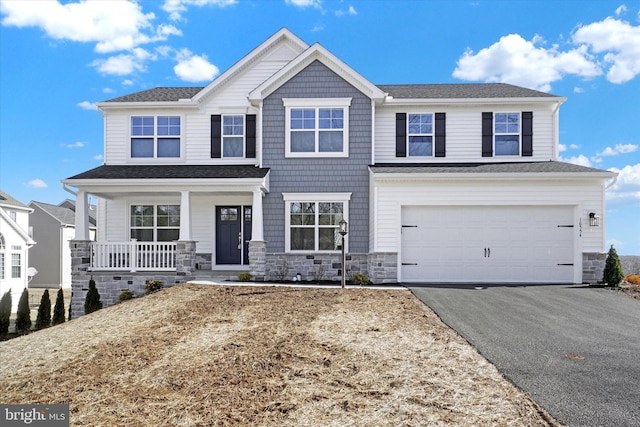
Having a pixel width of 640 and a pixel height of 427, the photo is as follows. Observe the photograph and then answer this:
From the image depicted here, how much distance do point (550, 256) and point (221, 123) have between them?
1206 centimetres

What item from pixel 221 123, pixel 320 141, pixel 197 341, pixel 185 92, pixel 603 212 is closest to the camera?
pixel 197 341

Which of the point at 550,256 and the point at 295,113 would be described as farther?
the point at 295,113

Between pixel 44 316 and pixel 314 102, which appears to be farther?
pixel 314 102

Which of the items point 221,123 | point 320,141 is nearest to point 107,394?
point 320,141

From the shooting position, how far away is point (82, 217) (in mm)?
14719

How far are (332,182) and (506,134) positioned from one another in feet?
21.6

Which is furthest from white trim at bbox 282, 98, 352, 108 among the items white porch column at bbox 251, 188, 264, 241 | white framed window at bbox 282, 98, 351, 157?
white porch column at bbox 251, 188, 264, 241

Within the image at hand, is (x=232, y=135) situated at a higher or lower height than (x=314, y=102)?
lower

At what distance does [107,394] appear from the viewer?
230 inches

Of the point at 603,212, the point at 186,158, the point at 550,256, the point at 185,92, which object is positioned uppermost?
the point at 185,92

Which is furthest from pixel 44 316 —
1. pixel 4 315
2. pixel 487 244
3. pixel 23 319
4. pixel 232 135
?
pixel 487 244

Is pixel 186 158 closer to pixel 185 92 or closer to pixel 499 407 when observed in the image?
pixel 185 92

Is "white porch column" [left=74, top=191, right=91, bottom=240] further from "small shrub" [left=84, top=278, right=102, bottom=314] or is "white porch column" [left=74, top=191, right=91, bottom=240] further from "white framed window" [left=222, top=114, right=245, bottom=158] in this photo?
"white framed window" [left=222, top=114, right=245, bottom=158]

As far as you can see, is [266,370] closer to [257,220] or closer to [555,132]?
[257,220]
